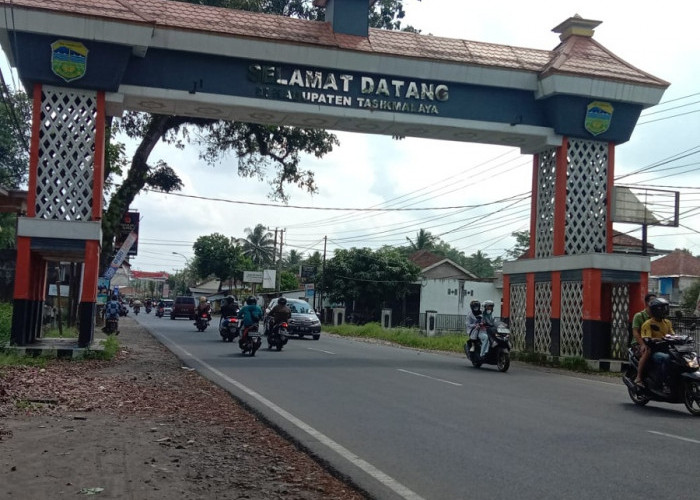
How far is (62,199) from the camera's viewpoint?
17891 millimetres

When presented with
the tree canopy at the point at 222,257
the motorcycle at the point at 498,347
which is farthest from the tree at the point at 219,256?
the motorcycle at the point at 498,347

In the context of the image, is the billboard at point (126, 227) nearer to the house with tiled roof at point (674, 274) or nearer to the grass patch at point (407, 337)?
the grass patch at point (407, 337)

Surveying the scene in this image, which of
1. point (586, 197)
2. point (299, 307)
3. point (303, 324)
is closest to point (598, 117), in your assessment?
point (586, 197)

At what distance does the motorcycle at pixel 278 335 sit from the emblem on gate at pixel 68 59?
920 centimetres

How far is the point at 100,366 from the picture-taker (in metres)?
16.1

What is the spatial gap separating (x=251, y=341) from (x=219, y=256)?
71333 millimetres

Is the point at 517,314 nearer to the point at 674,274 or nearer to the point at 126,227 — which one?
the point at 126,227

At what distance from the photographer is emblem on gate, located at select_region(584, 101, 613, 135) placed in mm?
21344

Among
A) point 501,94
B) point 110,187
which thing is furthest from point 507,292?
point 110,187

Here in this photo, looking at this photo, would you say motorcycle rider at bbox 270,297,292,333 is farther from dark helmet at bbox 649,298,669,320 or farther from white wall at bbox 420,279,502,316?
white wall at bbox 420,279,502,316

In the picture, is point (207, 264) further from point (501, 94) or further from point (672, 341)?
point (672, 341)

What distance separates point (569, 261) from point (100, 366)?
12028 mm

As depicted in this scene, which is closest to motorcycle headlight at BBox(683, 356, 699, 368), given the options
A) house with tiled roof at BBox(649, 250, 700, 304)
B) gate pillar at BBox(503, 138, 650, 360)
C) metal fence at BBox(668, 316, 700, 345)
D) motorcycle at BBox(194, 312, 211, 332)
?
gate pillar at BBox(503, 138, 650, 360)

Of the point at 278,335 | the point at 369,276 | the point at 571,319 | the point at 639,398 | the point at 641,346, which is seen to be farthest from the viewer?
the point at 369,276
